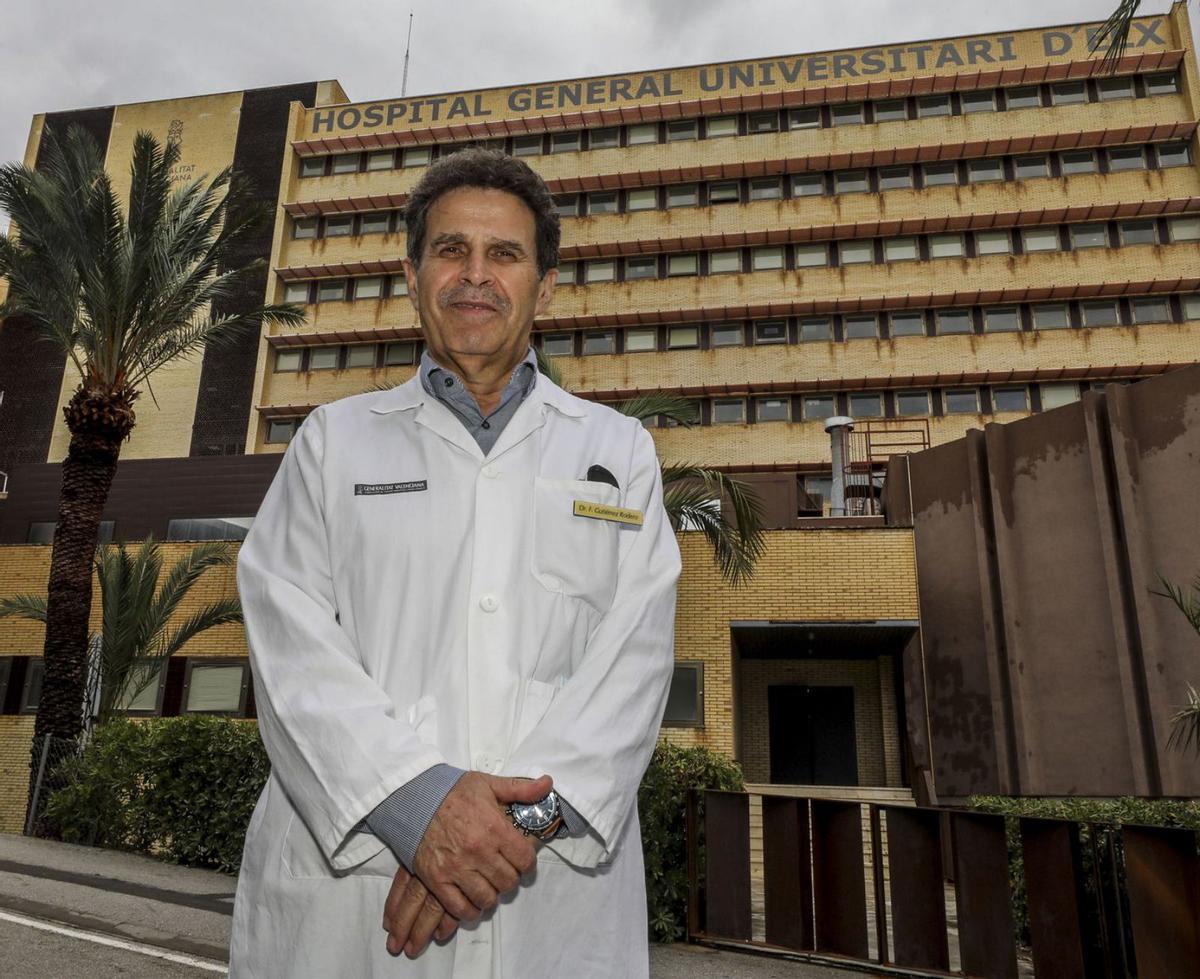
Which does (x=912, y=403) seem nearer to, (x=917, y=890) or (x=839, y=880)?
(x=839, y=880)

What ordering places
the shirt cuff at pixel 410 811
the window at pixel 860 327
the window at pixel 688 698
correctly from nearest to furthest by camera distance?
1. the shirt cuff at pixel 410 811
2. the window at pixel 688 698
3. the window at pixel 860 327

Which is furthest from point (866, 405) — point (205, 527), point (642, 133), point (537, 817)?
point (537, 817)

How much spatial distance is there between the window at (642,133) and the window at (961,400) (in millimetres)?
15380

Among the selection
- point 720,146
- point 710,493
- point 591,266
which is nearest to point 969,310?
point 720,146

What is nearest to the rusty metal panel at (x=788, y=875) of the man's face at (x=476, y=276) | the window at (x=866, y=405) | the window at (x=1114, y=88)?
the man's face at (x=476, y=276)

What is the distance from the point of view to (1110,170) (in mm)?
34094

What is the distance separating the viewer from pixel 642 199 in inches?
1474

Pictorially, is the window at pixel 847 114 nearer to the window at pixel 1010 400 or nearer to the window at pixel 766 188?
the window at pixel 766 188

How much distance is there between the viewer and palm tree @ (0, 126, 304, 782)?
1445 centimetres

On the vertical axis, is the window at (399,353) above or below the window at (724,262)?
below

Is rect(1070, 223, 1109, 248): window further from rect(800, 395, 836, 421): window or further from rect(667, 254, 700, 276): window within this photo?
rect(667, 254, 700, 276): window

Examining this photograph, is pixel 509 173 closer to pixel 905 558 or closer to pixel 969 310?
pixel 905 558

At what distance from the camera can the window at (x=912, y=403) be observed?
3322 cm

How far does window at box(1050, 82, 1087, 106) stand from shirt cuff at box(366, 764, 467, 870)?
1573 inches
